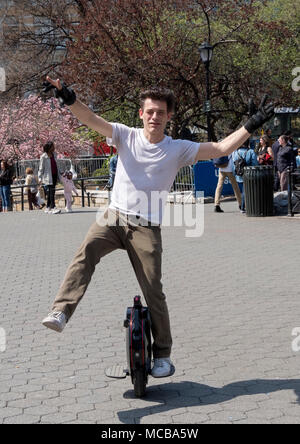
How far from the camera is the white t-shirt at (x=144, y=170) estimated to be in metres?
4.38

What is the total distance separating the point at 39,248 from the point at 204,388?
7.97 m

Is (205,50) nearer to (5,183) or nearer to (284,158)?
(284,158)

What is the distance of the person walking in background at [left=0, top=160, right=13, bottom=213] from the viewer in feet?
70.8

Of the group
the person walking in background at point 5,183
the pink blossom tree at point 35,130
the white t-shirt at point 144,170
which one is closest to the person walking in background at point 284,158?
the person walking in background at point 5,183

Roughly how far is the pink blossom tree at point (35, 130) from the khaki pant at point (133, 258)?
97.4 feet

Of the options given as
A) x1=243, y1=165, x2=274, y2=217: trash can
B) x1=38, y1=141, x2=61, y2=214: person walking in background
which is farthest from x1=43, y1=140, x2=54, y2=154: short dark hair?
x1=243, y1=165, x2=274, y2=217: trash can

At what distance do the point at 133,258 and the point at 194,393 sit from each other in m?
0.92

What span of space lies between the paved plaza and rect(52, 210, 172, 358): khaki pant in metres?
0.45

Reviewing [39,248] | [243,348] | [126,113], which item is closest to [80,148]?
[126,113]

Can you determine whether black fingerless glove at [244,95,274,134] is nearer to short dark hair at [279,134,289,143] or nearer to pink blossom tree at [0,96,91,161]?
short dark hair at [279,134,289,143]

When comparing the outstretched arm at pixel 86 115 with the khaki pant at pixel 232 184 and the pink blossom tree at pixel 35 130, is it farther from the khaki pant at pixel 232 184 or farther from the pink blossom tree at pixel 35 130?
the pink blossom tree at pixel 35 130

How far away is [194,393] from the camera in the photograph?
441 cm
